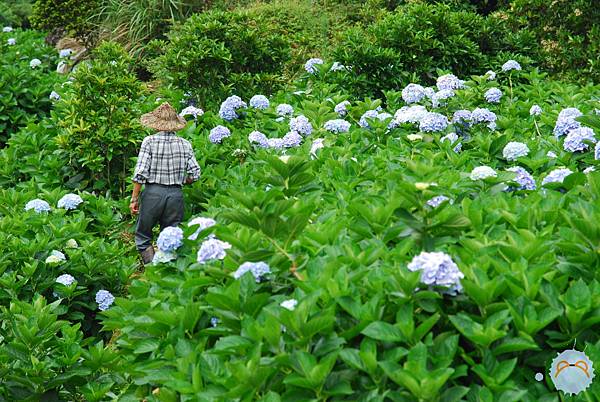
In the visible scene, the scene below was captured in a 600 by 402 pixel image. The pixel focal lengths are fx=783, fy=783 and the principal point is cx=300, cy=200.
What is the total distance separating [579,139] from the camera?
4082 millimetres

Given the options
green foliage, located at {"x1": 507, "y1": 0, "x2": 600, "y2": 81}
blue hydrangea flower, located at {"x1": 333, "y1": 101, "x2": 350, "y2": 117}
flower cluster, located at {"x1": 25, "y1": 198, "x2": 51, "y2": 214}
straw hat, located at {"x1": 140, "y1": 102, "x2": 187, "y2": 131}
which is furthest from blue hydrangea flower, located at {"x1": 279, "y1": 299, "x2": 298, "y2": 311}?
green foliage, located at {"x1": 507, "y1": 0, "x2": 600, "y2": 81}

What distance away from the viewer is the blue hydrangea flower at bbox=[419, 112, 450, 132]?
5.07 meters

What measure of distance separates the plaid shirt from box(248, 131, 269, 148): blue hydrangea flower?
43cm

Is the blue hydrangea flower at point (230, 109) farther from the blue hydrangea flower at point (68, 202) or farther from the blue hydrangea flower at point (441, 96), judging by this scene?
the blue hydrangea flower at point (441, 96)

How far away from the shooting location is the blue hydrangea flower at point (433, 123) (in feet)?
16.6

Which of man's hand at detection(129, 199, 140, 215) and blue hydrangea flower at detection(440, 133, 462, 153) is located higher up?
blue hydrangea flower at detection(440, 133, 462, 153)

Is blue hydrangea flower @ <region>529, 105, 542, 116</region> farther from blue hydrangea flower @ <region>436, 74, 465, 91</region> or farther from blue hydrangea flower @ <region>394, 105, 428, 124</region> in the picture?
blue hydrangea flower @ <region>394, 105, 428, 124</region>

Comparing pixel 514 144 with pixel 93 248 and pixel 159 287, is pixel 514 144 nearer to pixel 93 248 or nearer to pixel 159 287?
pixel 159 287

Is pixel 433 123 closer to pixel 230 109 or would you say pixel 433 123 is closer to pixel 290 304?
pixel 230 109

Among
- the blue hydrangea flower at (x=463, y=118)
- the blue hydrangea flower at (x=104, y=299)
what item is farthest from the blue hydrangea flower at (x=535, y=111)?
the blue hydrangea flower at (x=104, y=299)

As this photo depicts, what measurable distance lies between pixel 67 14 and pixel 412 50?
684cm

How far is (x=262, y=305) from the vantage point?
2533mm

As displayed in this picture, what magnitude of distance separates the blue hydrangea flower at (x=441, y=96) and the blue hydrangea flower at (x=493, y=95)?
33 centimetres

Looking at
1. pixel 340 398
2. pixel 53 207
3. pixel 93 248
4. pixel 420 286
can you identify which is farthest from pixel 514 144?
pixel 53 207
